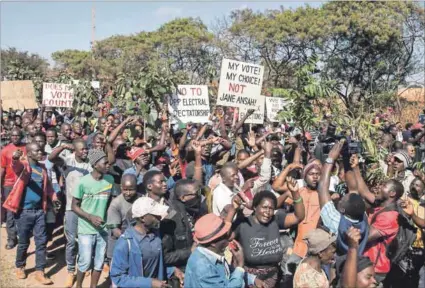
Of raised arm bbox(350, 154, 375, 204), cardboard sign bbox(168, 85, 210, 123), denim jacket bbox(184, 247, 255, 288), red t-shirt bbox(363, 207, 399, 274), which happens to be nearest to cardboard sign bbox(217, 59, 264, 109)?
cardboard sign bbox(168, 85, 210, 123)

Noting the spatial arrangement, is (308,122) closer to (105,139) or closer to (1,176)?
(105,139)

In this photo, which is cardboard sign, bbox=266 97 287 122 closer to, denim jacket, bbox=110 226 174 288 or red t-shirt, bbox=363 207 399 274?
red t-shirt, bbox=363 207 399 274

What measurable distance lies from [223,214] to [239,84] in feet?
14.1

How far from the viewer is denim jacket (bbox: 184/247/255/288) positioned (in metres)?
3.77

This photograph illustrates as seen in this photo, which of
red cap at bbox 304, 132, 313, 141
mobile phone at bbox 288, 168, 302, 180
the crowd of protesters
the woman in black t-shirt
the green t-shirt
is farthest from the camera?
red cap at bbox 304, 132, 313, 141

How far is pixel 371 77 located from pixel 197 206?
21.7 m

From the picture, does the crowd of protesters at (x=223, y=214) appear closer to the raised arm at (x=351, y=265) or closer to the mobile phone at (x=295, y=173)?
the raised arm at (x=351, y=265)

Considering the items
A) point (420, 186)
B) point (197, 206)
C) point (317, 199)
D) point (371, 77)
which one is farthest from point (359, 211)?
point (371, 77)

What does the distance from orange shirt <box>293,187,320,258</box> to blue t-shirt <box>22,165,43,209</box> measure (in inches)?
150

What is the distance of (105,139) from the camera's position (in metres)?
7.82

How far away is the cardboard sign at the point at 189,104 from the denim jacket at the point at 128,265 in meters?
4.92

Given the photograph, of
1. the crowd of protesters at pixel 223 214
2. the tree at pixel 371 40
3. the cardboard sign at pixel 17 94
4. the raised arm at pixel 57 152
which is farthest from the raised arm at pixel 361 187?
the tree at pixel 371 40

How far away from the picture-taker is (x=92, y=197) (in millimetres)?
Answer: 6238

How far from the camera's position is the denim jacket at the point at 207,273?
12.4 ft
